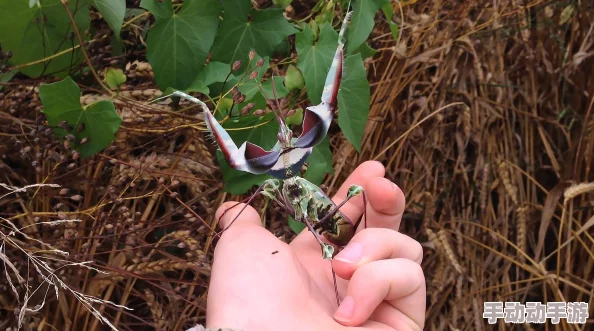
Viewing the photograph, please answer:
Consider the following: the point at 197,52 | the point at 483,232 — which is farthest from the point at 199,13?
the point at 483,232

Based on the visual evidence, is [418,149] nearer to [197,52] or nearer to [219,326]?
[197,52]

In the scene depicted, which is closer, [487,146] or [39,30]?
[39,30]

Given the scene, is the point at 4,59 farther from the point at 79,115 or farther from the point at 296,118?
the point at 296,118

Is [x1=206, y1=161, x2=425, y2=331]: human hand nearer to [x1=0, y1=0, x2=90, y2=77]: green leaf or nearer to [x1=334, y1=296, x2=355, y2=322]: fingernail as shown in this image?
[x1=334, y1=296, x2=355, y2=322]: fingernail

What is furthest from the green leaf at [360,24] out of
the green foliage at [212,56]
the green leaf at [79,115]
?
the green leaf at [79,115]

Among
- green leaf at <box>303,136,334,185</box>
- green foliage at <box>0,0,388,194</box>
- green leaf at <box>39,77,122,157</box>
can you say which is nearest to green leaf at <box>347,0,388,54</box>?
green foliage at <box>0,0,388,194</box>

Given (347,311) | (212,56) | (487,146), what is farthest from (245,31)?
(487,146)

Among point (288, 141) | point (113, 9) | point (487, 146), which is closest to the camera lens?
point (288, 141)
